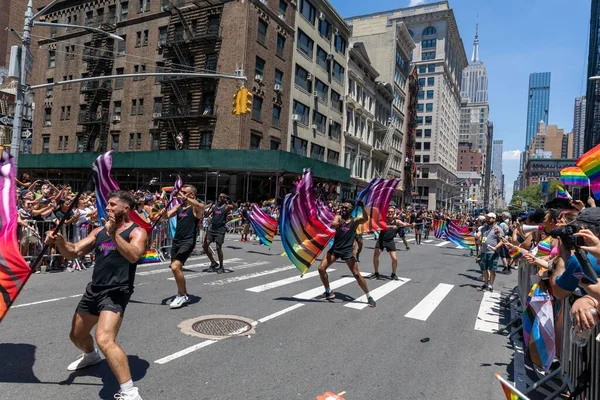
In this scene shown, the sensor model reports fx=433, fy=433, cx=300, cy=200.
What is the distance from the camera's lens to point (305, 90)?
121ft

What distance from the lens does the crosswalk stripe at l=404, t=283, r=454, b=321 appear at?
765 centimetres

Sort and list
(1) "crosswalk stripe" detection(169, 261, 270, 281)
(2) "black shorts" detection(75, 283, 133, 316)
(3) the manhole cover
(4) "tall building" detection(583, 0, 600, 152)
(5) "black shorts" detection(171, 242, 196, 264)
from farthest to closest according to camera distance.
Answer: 1. (4) "tall building" detection(583, 0, 600, 152)
2. (1) "crosswalk stripe" detection(169, 261, 270, 281)
3. (5) "black shorts" detection(171, 242, 196, 264)
4. (3) the manhole cover
5. (2) "black shorts" detection(75, 283, 133, 316)

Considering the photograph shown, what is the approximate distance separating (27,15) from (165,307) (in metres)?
13.5

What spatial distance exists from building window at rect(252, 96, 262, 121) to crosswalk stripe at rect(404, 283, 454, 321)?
2267cm

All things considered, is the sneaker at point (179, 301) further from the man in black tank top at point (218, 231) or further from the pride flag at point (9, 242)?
the man in black tank top at point (218, 231)

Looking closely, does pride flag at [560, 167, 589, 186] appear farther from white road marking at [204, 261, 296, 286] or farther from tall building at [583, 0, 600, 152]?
tall building at [583, 0, 600, 152]

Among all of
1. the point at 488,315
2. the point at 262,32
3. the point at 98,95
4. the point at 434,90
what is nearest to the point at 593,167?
the point at 488,315

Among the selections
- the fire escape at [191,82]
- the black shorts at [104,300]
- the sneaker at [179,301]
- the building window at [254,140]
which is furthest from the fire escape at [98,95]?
the black shorts at [104,300]

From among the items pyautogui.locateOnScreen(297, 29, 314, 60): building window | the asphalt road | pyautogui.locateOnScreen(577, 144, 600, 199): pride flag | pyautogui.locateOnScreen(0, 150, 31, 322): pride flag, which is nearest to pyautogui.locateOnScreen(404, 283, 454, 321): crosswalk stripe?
the asphalt road

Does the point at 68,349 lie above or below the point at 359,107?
below

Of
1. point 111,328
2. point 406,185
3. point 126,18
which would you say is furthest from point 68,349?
point 406,185

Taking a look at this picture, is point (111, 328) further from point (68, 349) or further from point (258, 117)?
point (258, 117)

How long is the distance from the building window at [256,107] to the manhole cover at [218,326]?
1003 inches

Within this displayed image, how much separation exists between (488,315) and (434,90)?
94.1m
